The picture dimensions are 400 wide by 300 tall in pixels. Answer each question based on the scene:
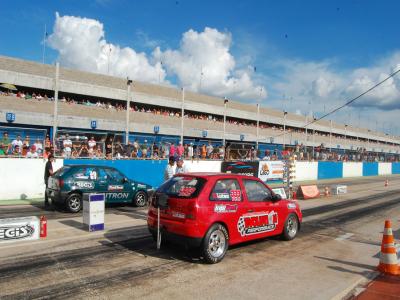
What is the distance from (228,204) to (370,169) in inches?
1759

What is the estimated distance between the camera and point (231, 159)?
25.7 metres

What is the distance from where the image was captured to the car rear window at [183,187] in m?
7.04

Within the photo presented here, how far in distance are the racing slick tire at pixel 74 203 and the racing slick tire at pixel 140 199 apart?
228 centimetres

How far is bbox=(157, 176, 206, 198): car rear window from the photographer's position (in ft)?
23.1

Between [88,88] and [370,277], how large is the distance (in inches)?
1288

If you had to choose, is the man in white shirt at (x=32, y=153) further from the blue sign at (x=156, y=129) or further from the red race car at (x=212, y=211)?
the blue sign at (x=156, y=129)

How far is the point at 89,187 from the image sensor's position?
12781 millimetres

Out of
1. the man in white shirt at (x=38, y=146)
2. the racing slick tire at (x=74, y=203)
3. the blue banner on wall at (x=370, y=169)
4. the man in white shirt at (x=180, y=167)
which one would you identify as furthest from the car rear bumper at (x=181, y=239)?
the blue banner on wall at (x=370, y=169)

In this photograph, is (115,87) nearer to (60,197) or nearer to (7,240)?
(60,197)

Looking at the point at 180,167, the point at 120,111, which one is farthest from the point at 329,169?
the point at 180,167

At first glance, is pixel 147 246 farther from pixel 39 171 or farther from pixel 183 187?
pixel 39 171

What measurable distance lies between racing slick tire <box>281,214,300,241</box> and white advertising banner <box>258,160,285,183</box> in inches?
607

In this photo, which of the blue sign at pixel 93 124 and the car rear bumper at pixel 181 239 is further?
the blue sign at pixel 93 124

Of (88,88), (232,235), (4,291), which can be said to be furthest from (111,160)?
(88,88)
